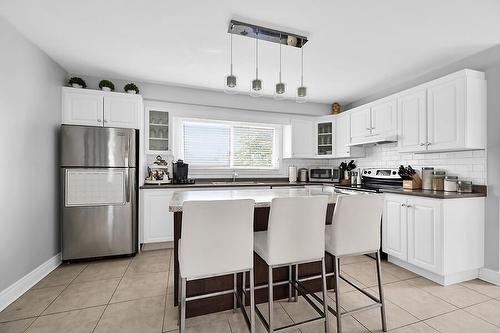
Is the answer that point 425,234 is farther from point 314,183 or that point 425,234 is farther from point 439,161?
point 314,183

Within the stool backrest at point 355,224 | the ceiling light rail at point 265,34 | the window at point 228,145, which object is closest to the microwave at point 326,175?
the window at point 228,145

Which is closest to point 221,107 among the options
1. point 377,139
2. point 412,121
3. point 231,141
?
point 231,141

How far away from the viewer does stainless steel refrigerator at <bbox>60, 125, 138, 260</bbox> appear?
3.03m

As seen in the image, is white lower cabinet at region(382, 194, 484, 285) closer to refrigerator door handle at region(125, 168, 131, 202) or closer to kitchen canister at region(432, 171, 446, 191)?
kitchen canister at region(432, 171, 446, 191)

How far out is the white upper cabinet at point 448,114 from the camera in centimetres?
258

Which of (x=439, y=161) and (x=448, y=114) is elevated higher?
(x=448, y=114)

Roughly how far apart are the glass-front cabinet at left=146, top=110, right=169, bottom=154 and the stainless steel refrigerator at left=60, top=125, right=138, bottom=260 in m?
0.66

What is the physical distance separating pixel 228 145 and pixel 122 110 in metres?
1.83

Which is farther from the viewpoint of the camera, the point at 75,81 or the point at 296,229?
the point at 75,81

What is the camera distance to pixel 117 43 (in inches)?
102

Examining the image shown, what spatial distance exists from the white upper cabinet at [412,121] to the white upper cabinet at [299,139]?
172cm

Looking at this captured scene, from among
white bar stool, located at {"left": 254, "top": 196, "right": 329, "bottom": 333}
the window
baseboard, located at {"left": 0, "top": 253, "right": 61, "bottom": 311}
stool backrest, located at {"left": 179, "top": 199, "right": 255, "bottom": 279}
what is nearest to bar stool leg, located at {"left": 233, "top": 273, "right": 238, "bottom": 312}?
white bar stool, located at {"left": 254, "top": 196, "right": 329, "bottom": 333}

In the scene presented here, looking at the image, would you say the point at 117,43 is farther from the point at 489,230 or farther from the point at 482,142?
the point at 489,230

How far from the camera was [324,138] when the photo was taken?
4797 millimetres
